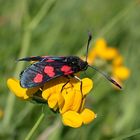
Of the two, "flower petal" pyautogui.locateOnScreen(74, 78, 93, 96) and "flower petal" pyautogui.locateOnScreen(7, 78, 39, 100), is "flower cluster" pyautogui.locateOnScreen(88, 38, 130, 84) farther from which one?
"flower petal" pyautogui.locateOnScreen(7, 78, 39, 100)

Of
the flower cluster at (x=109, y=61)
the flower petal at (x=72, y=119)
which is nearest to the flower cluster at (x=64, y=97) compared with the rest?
the flower petal at (x=72, y=119)

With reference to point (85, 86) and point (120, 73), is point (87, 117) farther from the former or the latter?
point (120, 73)

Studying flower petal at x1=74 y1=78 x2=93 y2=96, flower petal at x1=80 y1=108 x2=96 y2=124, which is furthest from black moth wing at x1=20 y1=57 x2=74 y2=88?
flower petal at x1=80 y1=108 x2=96 y2=124

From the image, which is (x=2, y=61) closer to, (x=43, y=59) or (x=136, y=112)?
(x=136, y=112)

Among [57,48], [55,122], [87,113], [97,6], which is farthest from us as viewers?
[97,6]

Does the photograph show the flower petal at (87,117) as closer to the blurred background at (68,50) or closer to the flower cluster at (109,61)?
the blurred background at (68,50)

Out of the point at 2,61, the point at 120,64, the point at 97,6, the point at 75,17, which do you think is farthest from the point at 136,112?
the point at 97,6

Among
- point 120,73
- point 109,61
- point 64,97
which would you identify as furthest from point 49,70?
point 109,61

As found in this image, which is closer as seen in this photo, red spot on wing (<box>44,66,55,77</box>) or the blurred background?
red spot on wing (<box>44,66,55,77</box>)
